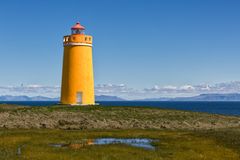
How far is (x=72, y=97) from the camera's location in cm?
6388

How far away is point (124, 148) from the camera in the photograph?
1169 inches

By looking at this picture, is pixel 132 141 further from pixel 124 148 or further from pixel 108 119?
pixel 108 119

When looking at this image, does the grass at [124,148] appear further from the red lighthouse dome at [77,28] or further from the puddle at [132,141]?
the red lighthouse dome at [77,28]

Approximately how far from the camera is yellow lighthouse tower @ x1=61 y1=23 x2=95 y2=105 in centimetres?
6372

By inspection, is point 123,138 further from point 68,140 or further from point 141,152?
point 141,152

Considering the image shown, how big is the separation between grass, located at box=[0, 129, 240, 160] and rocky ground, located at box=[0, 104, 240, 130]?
21.6 feet

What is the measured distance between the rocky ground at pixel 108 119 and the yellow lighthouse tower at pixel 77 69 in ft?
24.9

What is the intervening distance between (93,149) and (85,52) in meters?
36.5

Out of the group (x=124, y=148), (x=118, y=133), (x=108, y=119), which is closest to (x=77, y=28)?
(x=108, y=119)

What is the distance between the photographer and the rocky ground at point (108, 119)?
45.5 meters

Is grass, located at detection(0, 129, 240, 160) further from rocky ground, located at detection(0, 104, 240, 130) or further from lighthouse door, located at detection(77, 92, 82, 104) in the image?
lighthouse door, located at detection(77, 92, 82, 104)

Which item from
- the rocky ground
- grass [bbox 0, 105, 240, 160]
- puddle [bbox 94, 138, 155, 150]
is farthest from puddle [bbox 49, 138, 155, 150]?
the rocky ground

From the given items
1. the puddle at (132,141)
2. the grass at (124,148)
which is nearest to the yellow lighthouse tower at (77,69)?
the grass at (124,148)

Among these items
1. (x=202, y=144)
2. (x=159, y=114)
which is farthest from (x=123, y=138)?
(x=159, y=114)
